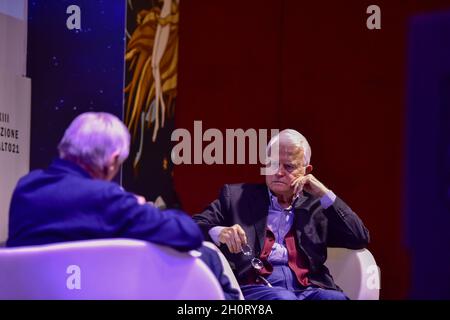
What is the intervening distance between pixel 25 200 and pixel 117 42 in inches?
68.1

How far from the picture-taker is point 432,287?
4.32 meters

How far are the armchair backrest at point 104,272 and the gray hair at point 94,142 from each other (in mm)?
288

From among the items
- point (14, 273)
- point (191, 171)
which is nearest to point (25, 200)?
point (14, 273)

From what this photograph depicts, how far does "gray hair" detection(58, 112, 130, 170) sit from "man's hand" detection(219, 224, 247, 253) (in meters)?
0.78

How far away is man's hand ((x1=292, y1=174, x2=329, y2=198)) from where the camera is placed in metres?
3.49

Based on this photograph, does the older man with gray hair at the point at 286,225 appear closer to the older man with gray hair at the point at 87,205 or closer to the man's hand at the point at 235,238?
the man's hand at the point at 235,238

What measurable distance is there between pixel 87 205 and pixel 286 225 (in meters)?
1.25

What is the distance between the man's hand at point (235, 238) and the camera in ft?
10.8

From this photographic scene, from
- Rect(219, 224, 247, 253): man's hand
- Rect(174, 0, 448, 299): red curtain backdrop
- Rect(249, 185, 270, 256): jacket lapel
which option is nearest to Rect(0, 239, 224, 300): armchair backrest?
Rect(219, 224, 247, 253): man's hand

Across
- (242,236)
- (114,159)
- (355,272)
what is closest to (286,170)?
(242,236)

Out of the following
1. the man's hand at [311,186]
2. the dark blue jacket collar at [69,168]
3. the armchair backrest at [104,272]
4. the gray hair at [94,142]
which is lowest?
the armchair backrest at [104,272]

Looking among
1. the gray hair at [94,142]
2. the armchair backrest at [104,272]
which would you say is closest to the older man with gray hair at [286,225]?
the armchair backrest at [104,272]

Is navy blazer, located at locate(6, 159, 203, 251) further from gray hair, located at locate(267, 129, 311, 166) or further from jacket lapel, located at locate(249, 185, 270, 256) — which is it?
gray hair, located at locate(267, 129, 311, 166)

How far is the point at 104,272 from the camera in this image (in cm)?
256
